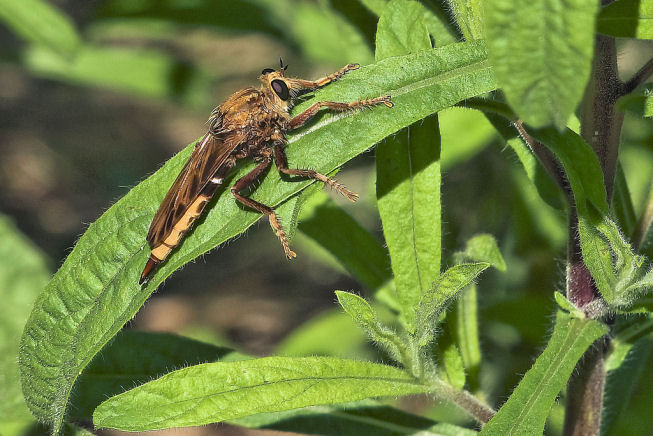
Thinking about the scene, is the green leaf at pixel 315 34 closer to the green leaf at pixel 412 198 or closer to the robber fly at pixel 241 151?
the robber fly at pixel 241 151

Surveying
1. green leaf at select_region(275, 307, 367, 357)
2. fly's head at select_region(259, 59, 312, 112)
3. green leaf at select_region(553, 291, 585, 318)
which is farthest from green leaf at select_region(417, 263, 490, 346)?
green leaf at select_region(275, 307, 367, 357)

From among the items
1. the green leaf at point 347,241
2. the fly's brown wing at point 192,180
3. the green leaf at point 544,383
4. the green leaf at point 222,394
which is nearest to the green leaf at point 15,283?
the fly's brown wing at point 192,180

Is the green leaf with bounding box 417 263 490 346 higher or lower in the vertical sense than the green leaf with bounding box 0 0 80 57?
lower

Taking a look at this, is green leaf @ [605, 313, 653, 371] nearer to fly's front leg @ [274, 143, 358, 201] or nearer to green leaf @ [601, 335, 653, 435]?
green leaf @ [601, 335, 653, 435]

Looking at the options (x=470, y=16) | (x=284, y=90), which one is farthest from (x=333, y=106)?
(x=284, y=90)

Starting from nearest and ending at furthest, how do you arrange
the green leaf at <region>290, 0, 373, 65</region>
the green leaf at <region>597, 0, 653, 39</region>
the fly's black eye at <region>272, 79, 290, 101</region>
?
1. the green leaf at <region>597, 0, 653, 39</region>
2. the fly's black eye at <region>272, 79, 290, 101</region>
3. the green leaf at <region>290, 0, 373, 65</region>

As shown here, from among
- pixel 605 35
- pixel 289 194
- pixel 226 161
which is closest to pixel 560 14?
pixel 605 35
